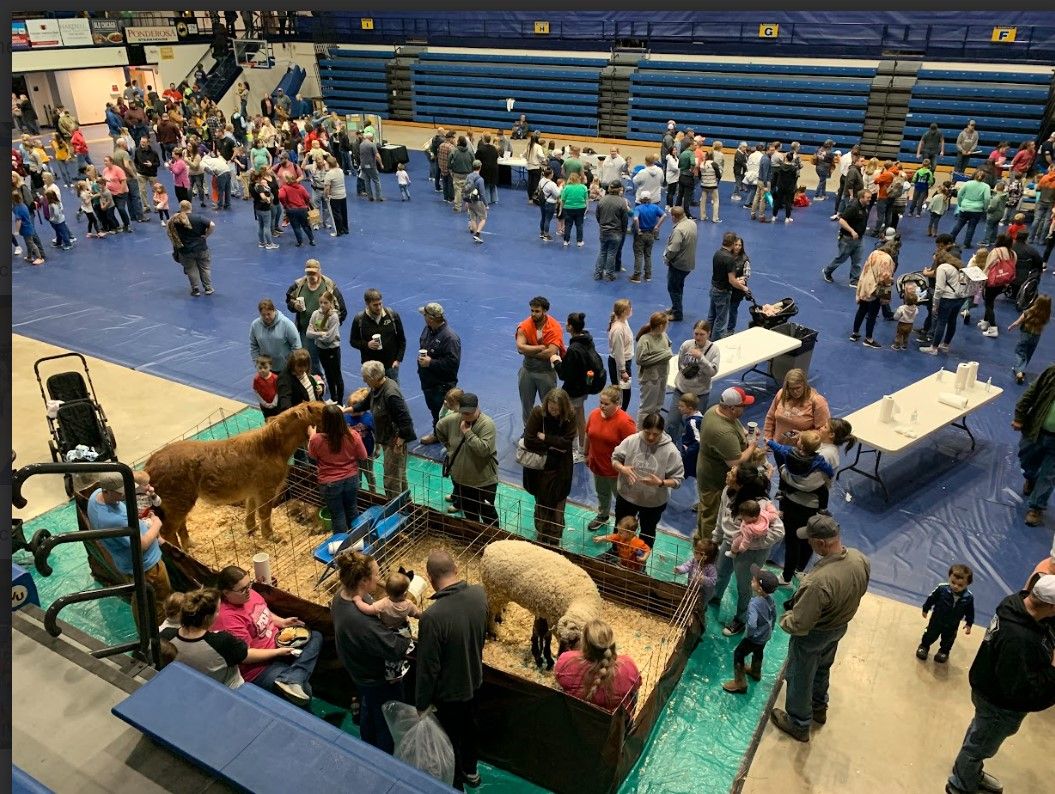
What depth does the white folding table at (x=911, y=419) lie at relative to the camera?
22.7 ft

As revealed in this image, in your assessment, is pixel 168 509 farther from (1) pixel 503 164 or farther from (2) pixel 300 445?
(1) pixel 503 164

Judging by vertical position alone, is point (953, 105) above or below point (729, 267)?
above

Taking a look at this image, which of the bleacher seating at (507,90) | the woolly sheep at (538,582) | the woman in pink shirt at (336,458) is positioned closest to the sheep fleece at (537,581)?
the woolly sheep at (538,582)

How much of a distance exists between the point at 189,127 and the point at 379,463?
1882 cm

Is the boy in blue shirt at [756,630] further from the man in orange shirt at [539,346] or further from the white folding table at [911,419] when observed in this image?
the man in orange shirt at [539,346]

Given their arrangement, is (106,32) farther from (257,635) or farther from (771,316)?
(257,635)

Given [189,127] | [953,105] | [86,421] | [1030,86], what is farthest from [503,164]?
[86,421]

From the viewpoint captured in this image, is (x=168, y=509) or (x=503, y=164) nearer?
(x=168, y=509)

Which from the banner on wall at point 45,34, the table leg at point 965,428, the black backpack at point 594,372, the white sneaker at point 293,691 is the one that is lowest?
the table leg at point 965,428

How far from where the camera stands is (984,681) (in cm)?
414

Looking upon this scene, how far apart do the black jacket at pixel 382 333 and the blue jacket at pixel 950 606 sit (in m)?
4.89

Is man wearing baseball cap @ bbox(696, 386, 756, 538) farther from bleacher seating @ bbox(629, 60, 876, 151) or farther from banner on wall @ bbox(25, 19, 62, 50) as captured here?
banner on wall @ bbox(25, 19, 62, 50)

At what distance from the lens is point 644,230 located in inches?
477

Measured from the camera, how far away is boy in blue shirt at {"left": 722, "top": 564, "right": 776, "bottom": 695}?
4672 mm
